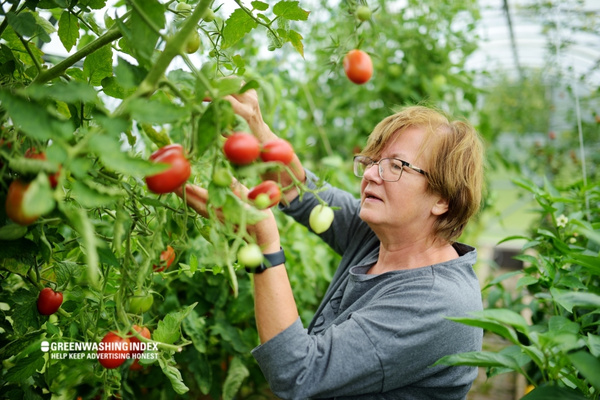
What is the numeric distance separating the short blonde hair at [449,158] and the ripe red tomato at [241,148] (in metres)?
0.67

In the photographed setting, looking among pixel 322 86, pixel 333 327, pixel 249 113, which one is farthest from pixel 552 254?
pixel 322 86

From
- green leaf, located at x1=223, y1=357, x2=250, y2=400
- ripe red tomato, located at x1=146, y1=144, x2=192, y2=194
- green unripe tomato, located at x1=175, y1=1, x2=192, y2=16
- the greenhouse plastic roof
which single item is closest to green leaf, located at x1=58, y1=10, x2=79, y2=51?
green unripe tomato, located at x1=175, y1=1, x2=192, y2=16

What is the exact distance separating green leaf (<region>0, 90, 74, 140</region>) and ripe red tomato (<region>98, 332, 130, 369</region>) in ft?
1.09

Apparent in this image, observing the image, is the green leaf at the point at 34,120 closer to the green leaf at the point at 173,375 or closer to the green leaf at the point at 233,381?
the green leaf at the point at 173,375

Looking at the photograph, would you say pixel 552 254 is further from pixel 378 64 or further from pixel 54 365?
pixel 378 64

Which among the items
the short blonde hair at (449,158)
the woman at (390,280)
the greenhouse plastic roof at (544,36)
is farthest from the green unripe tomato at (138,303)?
the greenhouse plastic roof at (544,36)

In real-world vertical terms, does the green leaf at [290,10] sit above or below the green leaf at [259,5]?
below

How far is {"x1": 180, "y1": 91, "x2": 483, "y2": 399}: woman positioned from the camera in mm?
953

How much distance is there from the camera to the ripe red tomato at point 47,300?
839 mm

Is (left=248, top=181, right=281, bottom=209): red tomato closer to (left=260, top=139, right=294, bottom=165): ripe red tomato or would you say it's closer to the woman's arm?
(left=260, top=139, right=294, bottom=165): ripe red tomato

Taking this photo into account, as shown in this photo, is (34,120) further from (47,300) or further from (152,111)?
(47,300)

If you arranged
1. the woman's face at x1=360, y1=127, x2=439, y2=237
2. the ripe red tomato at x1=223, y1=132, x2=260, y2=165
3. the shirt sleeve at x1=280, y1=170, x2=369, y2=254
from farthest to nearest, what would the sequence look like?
the shirt sleeve at x1=280, y1=170, x2=369, y2=254
the woman's face at x1=360, y1=127, x2=439, y2=237
the ripe red tomato at x1=223, y1=132, x2=260, y2=165

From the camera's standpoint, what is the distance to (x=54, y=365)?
37.3 inches

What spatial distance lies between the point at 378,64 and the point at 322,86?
2.08 feet
